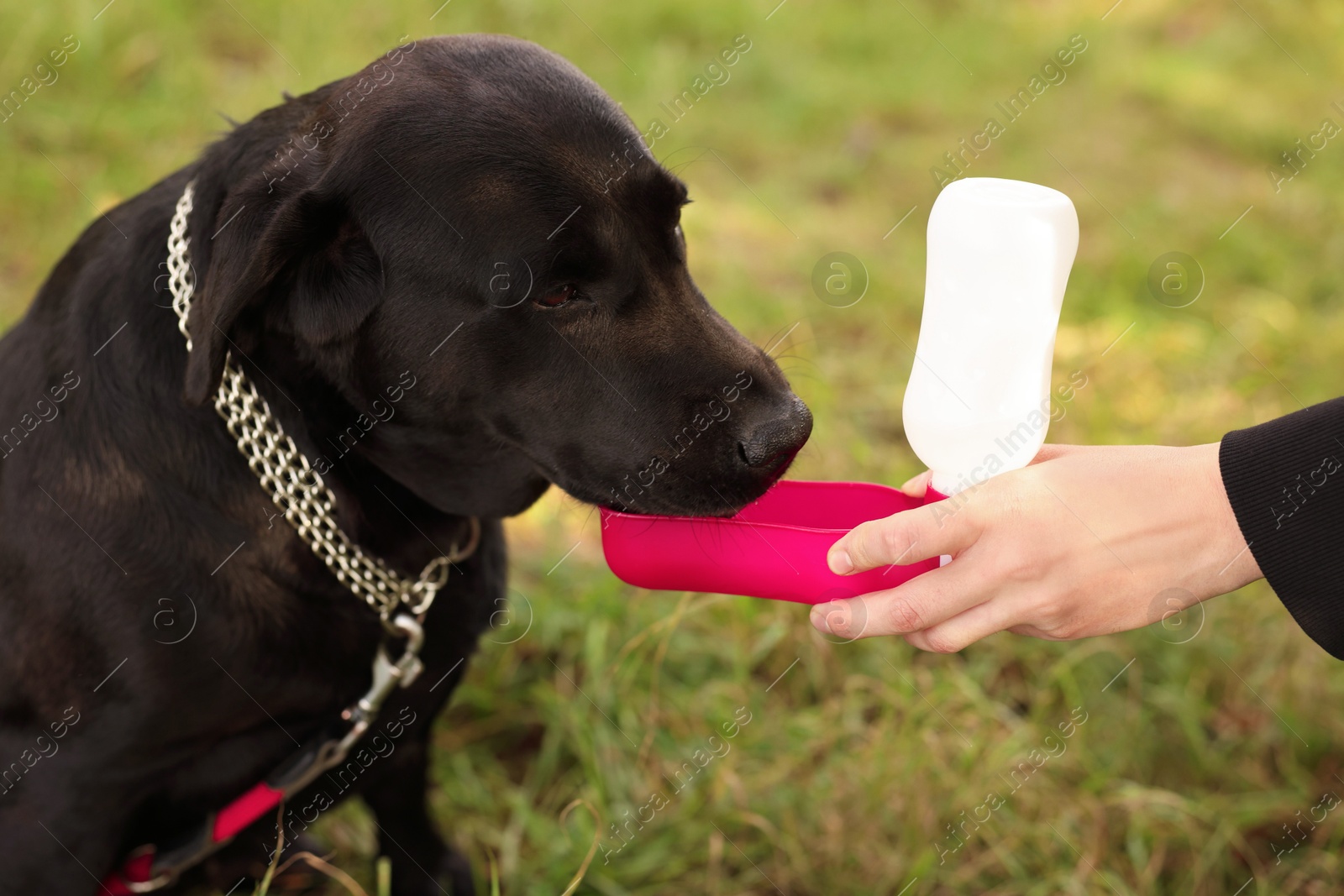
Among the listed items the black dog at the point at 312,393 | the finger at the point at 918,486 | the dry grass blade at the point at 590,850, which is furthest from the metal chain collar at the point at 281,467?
the finger at the point at 918,486

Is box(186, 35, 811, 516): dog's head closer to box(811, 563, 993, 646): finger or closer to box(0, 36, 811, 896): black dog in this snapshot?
box(0, 36, 811, 896): black dog

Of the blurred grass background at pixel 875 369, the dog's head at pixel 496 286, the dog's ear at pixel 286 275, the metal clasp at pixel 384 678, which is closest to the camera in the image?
the dog's ear at pixel 286 275

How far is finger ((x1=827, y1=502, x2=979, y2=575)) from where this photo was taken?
4.82 feet

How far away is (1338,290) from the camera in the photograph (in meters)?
4.94

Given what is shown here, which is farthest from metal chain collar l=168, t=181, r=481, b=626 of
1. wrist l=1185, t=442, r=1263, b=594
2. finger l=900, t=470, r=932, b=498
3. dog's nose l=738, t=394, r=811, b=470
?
wrist l=1185, t=442, r=1263, b=594

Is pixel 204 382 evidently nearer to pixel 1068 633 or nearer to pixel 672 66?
pixel 1068 633

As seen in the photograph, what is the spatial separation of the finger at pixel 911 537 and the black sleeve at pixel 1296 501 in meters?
0.43

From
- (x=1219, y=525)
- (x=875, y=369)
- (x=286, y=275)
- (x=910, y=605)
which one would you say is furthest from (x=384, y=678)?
(x=875, y=369)

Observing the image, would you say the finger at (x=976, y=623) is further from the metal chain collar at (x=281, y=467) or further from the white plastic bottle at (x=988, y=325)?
the metal chain collar at (x=281, y=467)

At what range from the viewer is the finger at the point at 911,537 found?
1469mm

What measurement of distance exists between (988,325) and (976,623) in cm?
44

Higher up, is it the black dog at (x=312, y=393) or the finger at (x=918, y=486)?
the black dog at (x=312, y=393)

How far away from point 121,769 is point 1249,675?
2682 millimetres

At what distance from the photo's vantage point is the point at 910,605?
1551 mm
